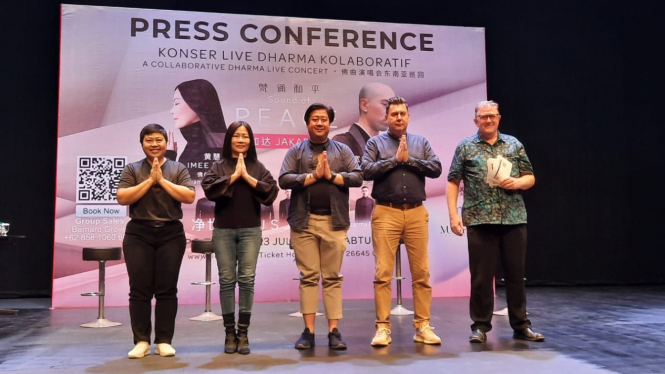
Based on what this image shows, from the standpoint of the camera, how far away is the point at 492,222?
11.0 feet

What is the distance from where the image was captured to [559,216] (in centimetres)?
682

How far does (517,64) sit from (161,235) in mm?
5217

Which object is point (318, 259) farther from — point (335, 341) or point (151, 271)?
point (151, 271)

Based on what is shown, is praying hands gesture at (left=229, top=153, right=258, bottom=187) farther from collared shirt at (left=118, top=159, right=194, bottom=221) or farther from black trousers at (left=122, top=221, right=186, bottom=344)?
black trousers at (left=122, top=221, right=186, bottom=344)

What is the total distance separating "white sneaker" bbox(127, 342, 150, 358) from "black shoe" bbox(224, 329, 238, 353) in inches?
16.6

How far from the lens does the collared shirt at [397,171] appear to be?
3.28 m

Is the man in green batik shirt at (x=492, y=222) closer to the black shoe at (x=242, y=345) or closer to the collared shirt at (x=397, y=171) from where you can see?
the collared shirt at (x=397, y=171)

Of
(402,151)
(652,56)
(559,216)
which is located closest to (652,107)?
(652,56)

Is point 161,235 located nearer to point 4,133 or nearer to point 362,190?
point 362,190

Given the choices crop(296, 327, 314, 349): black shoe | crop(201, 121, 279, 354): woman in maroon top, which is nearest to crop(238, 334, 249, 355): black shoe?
crop(201, 121, 279, 354): woman in maroon top

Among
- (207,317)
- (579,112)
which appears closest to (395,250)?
(207,317)

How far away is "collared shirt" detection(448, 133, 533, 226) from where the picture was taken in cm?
338

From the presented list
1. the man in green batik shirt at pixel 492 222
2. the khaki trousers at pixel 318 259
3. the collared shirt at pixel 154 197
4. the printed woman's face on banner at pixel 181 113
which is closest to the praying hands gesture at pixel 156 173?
the collared shirt at pixel 154 197

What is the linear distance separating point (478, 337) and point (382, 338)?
0.59 metres
